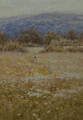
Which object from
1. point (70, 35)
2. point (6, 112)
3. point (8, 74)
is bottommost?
point (70, 35)

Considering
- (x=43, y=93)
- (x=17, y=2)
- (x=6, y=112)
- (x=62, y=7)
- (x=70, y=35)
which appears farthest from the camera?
(x=70, y=35)

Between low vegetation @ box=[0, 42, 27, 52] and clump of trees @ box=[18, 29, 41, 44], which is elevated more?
low vegetation @ box=[0, 42, 27, 52]

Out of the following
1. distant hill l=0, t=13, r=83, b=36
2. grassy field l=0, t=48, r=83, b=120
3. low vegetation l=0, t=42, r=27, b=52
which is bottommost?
distant hill l=0, t=13, r=83, b=36

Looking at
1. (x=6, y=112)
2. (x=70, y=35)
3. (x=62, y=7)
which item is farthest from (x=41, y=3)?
(x=70, y=35)

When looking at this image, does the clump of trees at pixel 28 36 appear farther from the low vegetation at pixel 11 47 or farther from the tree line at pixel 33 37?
the low vegetation at pixel 11 47

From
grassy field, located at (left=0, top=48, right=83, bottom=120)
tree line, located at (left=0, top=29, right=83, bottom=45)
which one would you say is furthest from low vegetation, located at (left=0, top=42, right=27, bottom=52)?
grassy field, located at (left=0, top=48, right=83, bottom=120)

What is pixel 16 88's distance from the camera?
280 inches

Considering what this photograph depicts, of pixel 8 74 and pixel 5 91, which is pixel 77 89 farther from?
pixel 8 74

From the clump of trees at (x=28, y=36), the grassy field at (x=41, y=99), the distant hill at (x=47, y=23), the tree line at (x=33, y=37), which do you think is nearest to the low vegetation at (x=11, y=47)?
the tree line at (x=33, y=37)

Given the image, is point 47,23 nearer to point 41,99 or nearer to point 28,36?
point 28,36

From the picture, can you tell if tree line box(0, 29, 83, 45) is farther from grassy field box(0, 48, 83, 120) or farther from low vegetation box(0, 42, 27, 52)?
grassy field box(0, 48, 83, 120)

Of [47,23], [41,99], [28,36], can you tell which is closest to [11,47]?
[28,36]

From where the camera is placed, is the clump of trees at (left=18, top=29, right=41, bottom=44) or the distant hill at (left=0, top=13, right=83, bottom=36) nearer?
the clump of trees at (left=18, top=29, right=41, bottom=44)

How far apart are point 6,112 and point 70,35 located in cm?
2963
